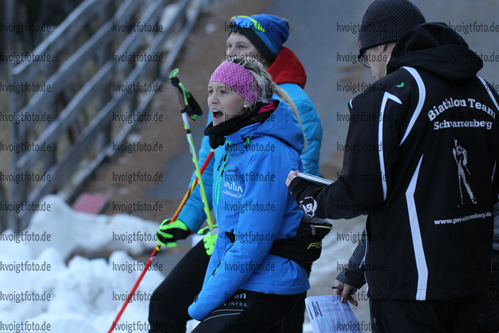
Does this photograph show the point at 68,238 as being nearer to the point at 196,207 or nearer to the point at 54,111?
the point at 54,111

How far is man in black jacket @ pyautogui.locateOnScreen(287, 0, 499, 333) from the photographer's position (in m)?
1.98

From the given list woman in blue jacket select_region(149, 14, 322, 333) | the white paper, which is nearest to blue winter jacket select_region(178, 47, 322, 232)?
woman in blue jacket select_region(149, 14, 322, 333)

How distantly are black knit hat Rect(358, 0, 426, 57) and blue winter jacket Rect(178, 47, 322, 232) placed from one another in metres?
1.01

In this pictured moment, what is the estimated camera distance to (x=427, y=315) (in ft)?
6.61

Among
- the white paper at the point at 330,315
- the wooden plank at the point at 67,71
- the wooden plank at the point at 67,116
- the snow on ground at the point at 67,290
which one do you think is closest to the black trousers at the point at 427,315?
the white paper at the point at 330,315

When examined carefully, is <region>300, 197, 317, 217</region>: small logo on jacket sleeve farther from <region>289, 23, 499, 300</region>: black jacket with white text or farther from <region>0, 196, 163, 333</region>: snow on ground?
<region>0, 196, 163, 333</region>: snow on ground

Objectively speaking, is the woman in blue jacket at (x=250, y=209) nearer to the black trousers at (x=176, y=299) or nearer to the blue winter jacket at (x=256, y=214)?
the blue winter jacket at (x=256, y=214)

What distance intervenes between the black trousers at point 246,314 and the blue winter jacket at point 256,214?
0.04 meters

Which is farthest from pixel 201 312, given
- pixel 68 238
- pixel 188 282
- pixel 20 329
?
pixel 68 238

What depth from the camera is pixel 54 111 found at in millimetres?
6602

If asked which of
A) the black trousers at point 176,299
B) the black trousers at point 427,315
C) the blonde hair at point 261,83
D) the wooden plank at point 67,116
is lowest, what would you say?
the black trousers at point 176,299

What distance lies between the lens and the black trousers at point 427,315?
2.02 metres

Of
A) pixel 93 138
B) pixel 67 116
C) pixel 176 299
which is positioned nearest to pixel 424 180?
pixel 176 299

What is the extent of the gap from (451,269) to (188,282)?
1495mm
